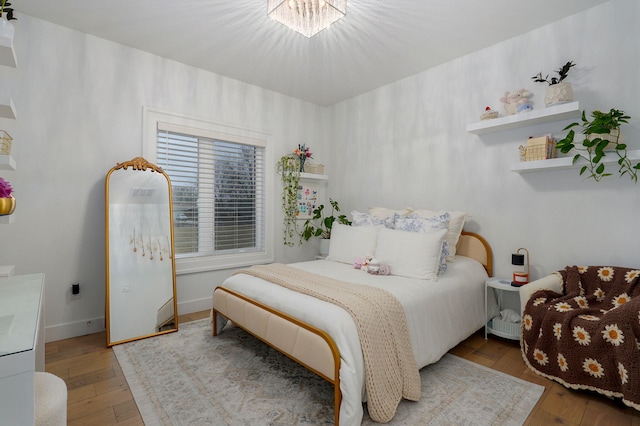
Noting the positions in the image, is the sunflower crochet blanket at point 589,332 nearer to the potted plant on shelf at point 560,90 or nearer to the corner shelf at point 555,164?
the corner shelf at point 555,164

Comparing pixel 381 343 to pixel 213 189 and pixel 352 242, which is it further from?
pixel 213 189

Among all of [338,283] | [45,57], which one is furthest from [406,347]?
[45,57]

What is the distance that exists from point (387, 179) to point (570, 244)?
193cm

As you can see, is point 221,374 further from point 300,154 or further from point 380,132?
point 380,132

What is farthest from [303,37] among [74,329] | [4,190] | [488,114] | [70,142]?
[74,329]

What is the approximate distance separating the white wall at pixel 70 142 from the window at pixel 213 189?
8.6 inches

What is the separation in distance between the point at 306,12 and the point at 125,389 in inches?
109

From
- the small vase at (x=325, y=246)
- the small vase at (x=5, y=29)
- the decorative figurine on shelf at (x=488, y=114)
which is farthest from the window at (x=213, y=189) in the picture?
the decorative figurine on shelf at (x=488, y=114)

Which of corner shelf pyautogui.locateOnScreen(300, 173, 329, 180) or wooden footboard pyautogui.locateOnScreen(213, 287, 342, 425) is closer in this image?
wooden footboard pyautogui.locateOnScreen(213, 287, 342, 425)

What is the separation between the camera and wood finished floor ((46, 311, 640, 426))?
1678mm

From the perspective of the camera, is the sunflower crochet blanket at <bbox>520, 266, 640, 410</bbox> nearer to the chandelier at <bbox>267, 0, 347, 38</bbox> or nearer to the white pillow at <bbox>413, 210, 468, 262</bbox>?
the white pillow at <bbox>413, 210, 468, 262</bbox>

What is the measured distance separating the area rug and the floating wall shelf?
1.98m

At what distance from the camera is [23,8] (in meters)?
2.43

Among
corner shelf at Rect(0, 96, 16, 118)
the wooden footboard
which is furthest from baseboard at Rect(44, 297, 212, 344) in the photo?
corner shelf at Rect(0, 96, 16, 118)
